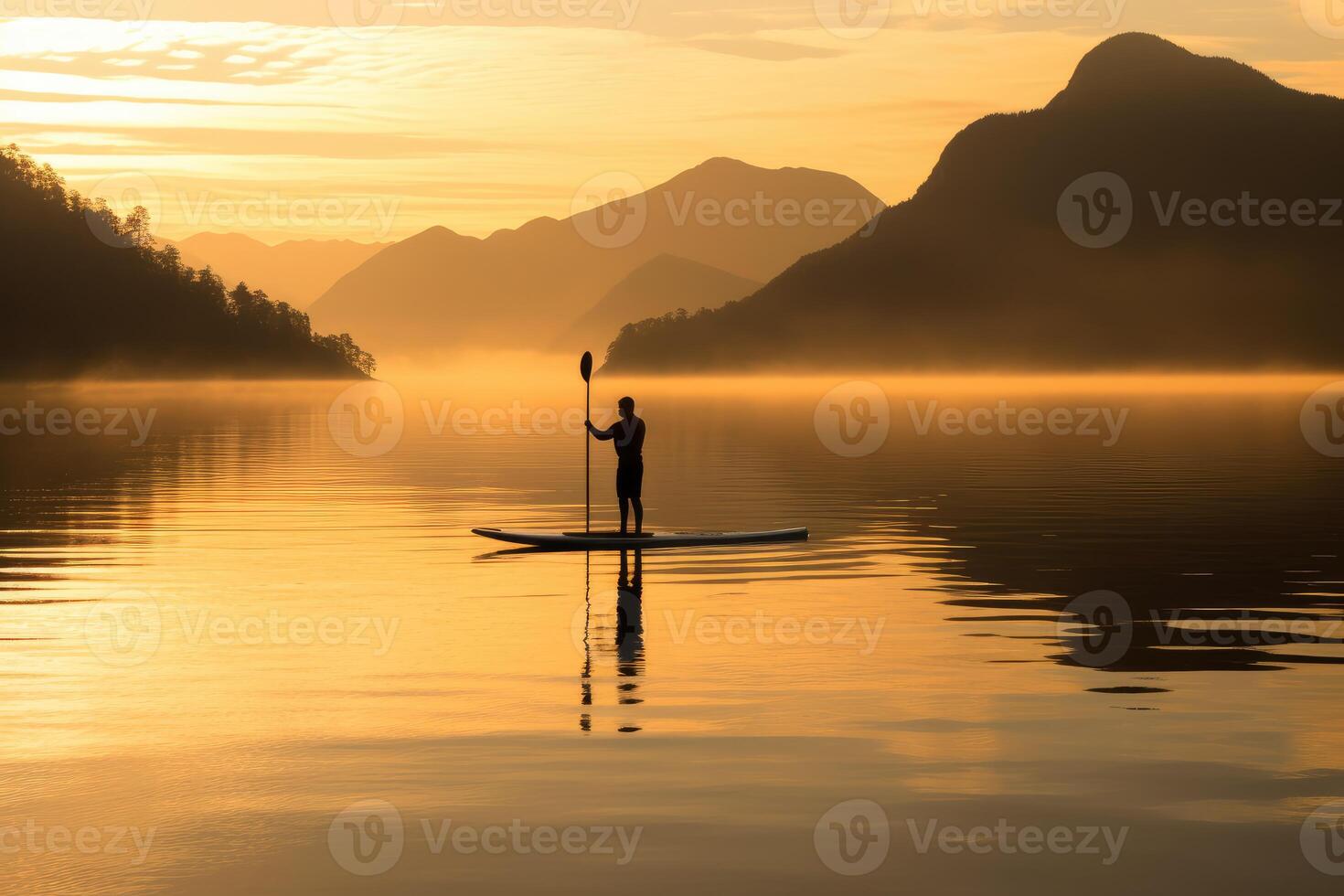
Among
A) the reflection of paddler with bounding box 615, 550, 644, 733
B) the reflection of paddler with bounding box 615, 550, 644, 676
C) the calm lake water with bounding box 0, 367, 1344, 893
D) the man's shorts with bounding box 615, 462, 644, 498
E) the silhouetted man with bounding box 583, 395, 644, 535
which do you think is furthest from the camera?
the man's shorts with bounding box 615, 462, 644, 498

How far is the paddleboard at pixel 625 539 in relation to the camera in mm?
33344

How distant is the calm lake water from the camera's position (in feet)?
41.0

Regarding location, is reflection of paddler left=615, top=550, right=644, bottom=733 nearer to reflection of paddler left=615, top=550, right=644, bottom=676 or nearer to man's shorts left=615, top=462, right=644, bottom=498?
reflection of paddler left=615, top=550, right=644, bottom=676

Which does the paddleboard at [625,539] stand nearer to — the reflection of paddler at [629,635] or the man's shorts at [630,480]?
the man's shorts at [630,480]

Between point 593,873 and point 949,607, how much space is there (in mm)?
14249

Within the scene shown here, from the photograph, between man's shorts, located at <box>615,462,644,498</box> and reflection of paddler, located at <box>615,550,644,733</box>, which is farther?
man's shorts, located at <box>615,462,644,498</box>

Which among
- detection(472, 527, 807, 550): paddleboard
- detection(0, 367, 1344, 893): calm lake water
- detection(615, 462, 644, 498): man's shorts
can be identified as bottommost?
detection(0, 367, 1344, 893): calm lake water

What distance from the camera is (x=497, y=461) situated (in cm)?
6812

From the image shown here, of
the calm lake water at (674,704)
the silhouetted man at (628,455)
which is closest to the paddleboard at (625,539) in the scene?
the silhouetted man at (628,455)

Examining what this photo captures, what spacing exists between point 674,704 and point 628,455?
16515 millimetres

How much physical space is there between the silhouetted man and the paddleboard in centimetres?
41

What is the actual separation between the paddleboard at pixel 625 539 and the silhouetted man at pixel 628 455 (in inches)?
16.1

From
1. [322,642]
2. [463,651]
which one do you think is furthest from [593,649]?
[322,642]

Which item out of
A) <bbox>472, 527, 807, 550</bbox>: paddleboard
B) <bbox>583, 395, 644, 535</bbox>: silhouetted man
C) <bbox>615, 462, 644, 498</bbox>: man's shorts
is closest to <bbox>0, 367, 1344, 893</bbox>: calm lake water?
<bbox>472, 527, 807, 550</bbox>: paddleboard
